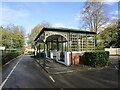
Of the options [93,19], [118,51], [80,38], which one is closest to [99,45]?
[118,51]

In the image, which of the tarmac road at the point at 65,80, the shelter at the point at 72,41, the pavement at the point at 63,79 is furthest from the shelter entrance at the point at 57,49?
the tarmac road at the point at 65,80

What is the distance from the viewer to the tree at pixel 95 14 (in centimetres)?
1988

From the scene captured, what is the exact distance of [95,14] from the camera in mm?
20109

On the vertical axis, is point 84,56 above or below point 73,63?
above

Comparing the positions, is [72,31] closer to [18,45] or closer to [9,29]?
[18,45]

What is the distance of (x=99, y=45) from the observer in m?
23.3

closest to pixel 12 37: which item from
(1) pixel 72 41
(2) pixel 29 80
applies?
(1) pixel 72 41

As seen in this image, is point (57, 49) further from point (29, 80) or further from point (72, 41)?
point (29, 80)

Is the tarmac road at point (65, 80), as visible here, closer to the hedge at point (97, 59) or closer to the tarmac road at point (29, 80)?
the tarmac road at point (29, 80)

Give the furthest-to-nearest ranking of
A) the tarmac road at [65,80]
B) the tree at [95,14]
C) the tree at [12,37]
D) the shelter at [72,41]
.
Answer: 1. the tree at [12,37]
2. the tree at [95,14]
3. the shelter at [72,41]
4. the tarmac road at [65,80]

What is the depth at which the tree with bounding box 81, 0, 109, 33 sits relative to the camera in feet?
65.2

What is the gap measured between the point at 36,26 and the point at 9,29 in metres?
11.1

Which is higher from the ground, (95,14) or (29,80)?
(95,14)

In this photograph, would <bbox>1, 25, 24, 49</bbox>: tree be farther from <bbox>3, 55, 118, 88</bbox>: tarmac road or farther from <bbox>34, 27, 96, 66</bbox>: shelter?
<bbox>3, 55, 118, 88</bbox>: tarmac road
